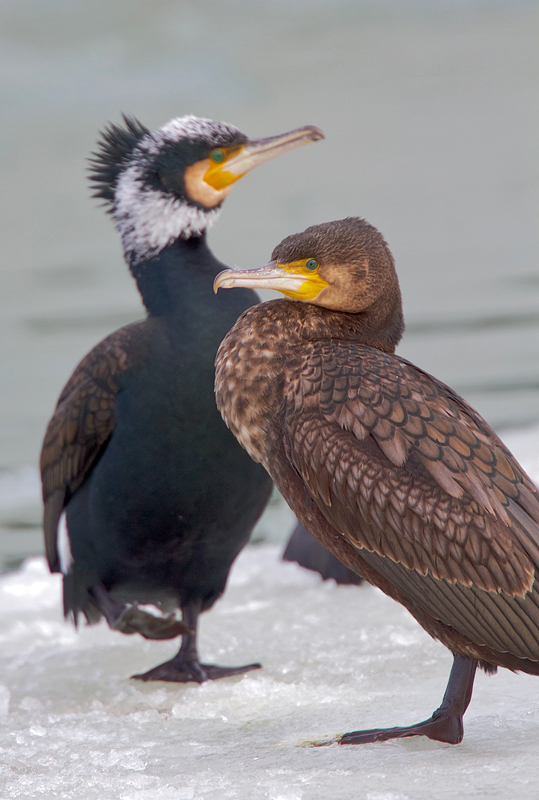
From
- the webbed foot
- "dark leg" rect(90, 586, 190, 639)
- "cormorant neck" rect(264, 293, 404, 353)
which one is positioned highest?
"cormorant neck" rect(264, 293, 404, 353)

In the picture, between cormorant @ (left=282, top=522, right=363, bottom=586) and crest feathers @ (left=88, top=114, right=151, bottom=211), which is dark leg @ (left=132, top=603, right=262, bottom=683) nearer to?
cormorant @ (left=282, top=522, right=363, bottom=586)

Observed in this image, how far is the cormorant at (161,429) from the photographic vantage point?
12.4 ft

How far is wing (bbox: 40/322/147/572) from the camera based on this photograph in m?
3.85

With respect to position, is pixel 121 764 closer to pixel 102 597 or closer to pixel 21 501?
pixel 102 597

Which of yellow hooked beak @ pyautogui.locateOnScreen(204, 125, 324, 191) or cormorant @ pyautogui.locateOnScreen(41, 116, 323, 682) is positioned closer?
cormorant @ pyautogui.locateOnScreen(41, 116, 323, 682)

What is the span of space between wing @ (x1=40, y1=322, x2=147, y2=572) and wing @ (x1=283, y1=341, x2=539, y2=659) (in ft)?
3.76

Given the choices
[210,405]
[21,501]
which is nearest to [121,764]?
[210,405]

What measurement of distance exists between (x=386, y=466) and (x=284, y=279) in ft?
2.14

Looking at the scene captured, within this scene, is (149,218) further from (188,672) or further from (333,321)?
(188,672)

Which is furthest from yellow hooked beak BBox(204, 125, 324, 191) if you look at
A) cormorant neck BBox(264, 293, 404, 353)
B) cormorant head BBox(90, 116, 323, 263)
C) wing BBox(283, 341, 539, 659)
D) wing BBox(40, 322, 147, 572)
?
wing BBox(283, 341, 539, 659)

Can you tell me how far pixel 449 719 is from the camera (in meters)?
2.78

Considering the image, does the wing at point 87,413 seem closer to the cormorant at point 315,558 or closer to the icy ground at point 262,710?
the icy ground at point 262,710

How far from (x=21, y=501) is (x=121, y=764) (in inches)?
187

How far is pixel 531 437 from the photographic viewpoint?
720cm
